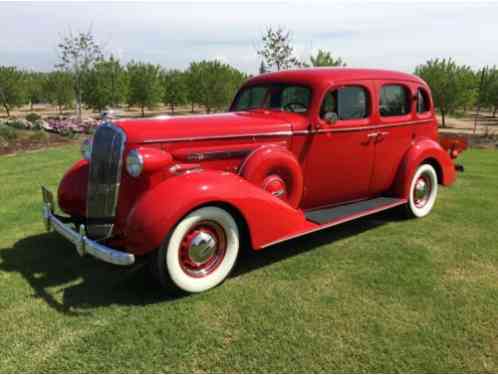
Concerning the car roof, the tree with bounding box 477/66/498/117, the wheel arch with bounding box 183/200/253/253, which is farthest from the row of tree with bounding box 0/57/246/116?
the wheel arch with bounding box 183/200/253/253

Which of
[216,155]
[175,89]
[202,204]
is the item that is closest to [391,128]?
[216,155]

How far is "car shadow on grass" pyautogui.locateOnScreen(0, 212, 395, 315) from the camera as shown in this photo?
328 cm

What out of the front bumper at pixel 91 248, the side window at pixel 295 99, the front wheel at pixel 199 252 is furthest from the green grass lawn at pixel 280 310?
the side window at pixel 295 99

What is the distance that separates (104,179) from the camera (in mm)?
3500

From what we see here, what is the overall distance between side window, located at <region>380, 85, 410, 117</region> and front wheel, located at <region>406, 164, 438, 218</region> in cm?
81

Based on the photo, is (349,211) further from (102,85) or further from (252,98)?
(102,85)

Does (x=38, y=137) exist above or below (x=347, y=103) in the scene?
below

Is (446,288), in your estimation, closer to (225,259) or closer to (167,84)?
(225,259)

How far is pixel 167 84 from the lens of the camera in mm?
32781

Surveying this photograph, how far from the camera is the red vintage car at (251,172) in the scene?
3197 millimetres

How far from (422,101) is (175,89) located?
28869 mm

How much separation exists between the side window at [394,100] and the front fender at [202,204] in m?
1.98

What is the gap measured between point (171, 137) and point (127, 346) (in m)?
1.70

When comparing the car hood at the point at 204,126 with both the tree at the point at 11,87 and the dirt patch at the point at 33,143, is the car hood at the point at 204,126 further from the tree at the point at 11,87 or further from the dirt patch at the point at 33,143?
the tree at the point at 11,87
